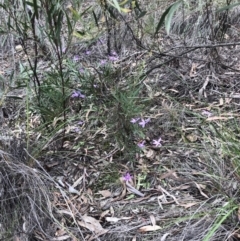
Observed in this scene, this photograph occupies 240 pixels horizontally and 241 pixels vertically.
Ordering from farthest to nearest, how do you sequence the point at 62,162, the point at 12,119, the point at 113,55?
the point at 113,55, the point at 12,119, the point at 62,162

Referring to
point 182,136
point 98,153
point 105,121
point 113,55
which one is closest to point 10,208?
point 98,153

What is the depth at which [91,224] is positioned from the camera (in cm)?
170

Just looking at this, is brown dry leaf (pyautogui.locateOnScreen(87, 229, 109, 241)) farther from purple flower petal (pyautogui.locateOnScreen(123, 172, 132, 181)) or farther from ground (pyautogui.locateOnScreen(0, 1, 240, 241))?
purple flower petal (pyautogui.locateOnScreen(123, 172, 132, 181))

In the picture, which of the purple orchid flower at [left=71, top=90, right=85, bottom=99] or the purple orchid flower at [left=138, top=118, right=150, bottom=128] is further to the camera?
the purple orchid flower at [left=71, top=90, right=85, bottom=99]

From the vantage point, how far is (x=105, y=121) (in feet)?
7.29

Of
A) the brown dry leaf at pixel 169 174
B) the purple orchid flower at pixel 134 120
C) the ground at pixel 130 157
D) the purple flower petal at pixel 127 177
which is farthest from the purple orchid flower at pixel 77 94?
the brown dry leaf at pixel 169 174

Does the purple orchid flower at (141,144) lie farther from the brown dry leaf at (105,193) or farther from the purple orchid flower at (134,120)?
the brown dry leaf at (105,193)

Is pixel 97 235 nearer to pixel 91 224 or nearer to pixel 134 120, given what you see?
pixel 91 224

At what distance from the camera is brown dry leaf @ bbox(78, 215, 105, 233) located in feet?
5.47

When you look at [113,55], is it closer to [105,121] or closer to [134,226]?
[105,121]

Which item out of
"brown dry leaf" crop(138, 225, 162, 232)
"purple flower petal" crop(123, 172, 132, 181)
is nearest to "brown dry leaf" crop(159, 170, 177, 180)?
"purple flower petal" crop(123, 172, 132, 181)

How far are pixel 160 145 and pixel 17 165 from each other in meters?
0.70

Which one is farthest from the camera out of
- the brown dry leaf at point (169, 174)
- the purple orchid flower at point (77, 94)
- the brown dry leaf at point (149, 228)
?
the purple orchid flower at point (77, 94)

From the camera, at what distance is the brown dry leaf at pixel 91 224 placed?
167 cm
